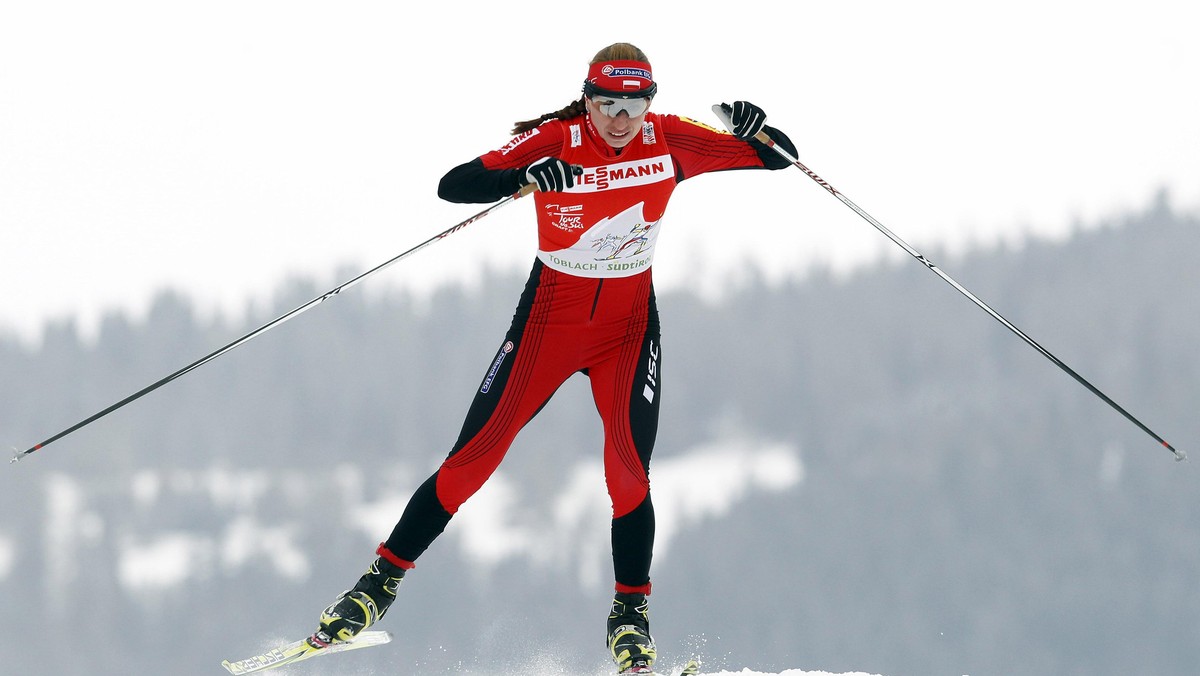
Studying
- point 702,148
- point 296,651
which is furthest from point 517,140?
point 296,651

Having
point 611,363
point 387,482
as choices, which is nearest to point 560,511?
point 387,482

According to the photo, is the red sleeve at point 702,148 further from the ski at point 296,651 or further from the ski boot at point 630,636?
the ski at point 296,651

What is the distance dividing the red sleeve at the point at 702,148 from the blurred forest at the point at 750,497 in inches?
666

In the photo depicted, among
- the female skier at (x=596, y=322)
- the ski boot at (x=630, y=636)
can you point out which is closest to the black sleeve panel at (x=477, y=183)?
the female skier at (x=596, y=322)

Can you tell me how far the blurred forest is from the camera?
23.3 metres

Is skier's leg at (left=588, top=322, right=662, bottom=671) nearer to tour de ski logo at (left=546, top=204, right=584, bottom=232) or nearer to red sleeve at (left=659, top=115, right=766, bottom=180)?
tour de ski logo at (left=546, top=204, right=584, bottom=232)

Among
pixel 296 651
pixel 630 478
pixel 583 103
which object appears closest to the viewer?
pixel 630 478

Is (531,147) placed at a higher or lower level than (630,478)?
higher

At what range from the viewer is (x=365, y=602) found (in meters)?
4.43

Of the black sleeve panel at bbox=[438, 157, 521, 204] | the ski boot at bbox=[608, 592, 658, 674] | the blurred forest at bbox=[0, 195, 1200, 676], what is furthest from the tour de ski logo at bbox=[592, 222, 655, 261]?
the blurred forest at bbox=[0, 195, 1200, 676]

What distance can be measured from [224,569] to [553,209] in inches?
927

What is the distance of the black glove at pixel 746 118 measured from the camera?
14.2ft

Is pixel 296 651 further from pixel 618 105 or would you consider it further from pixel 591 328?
pixel 618 105

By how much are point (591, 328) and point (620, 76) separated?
89 centimetres
